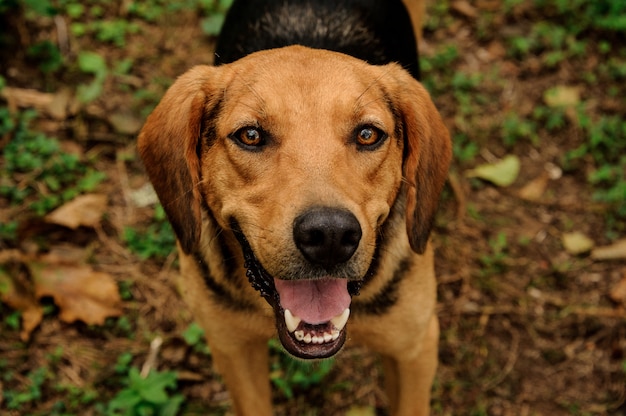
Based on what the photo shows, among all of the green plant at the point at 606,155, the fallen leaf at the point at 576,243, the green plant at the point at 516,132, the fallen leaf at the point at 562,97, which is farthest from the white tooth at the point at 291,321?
the fallen leaf at the point at 562,97

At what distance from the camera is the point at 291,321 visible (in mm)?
3430

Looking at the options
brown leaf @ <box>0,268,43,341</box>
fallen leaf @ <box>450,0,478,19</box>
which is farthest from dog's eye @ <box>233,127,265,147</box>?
fallen leaf @ <box>450,0,478,19</box>

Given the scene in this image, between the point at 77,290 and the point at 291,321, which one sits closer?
the point at 291,321

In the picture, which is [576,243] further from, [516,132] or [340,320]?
[340,320]

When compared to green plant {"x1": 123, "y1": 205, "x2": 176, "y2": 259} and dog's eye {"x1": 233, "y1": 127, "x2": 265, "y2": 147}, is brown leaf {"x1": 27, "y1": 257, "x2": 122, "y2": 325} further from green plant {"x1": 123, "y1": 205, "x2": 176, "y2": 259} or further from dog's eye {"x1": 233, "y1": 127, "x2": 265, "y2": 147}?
dog's eye {"x1": 233, "y1": 127, "x2": 265, "y2": 147}

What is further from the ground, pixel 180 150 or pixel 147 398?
pixel 180 150

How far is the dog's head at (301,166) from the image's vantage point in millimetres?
3146

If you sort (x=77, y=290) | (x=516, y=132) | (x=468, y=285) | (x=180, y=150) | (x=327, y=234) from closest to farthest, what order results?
(x=327, y=234) < (x=180, y=150) < (x=77, y=290) < (x=468, y=285) < (x=516, y=132)

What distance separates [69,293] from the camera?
16.8 feet

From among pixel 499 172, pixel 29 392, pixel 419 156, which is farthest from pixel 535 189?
pixel 29 392

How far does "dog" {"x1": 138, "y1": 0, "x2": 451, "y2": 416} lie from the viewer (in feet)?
10.5

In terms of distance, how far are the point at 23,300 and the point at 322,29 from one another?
2549 millimetres

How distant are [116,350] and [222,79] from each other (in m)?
2.23

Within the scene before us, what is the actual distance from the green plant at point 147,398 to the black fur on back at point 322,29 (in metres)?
1.96
